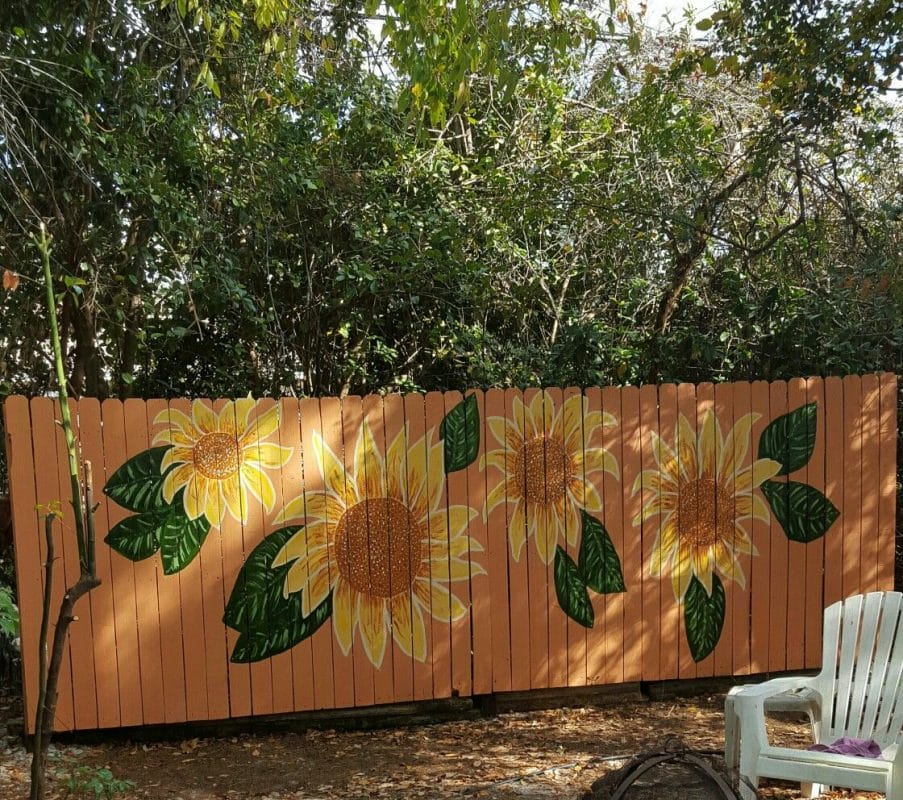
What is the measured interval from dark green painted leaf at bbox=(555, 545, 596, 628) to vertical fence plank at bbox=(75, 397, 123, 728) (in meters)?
2.31

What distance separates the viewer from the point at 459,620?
15.1ft

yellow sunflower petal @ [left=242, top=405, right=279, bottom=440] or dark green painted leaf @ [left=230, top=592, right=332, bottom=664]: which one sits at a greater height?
yellow sunflower petal @ [left=242, top=405, right=279, bottom=440]

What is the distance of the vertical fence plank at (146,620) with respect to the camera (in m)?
4.20

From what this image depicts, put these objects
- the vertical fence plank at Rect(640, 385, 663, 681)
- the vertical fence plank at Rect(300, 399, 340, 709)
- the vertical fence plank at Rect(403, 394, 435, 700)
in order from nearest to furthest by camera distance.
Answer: the vertical fence plank at Rect(300, 399, 340, 709) → the vertical fence plank at Rect(403, 394, 435, 700) → the vertical fence plank at Rect(640, 385, 663, 681)

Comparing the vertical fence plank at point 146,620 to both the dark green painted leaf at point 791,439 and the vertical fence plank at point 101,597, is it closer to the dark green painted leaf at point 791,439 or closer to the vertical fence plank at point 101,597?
the vertical fence plank at point 101,597

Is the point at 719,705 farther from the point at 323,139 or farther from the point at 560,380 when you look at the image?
the point at 323,139

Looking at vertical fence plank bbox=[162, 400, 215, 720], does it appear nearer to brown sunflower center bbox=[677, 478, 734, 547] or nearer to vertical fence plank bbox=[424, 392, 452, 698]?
vertical fence plank bbox=[424, 392, 452, 698]

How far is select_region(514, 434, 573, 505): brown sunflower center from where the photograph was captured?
4.64 meters

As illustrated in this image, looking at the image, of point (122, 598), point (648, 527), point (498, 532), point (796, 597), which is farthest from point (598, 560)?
point (122, 598)

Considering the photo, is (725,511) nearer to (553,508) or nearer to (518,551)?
(553,508)

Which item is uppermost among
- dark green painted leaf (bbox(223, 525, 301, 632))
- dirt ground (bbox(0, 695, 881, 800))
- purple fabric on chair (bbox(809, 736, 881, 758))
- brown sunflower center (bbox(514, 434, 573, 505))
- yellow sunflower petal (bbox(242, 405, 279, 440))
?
yellow sunflower petal (bbox(242, 405, 279, 440))

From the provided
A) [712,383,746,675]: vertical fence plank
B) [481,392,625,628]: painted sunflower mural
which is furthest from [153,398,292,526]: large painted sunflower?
[712,383,746,675]: vertical fence plank

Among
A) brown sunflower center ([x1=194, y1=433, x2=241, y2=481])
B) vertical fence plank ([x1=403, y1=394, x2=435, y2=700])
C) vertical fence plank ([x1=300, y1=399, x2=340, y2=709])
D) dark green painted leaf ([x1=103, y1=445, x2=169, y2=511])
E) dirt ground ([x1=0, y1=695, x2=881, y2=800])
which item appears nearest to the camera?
dirt ground ([x1=0, y1=695, x2=881, y2=800])

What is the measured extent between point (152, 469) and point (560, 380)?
3.32 metres
